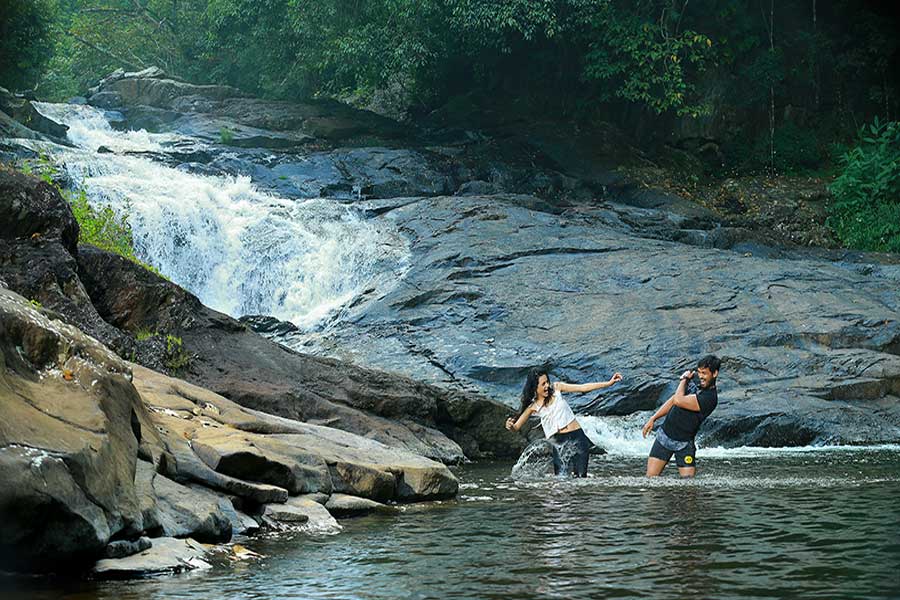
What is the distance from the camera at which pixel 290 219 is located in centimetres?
2328

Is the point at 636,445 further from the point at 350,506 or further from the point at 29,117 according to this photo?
the point at 29,117

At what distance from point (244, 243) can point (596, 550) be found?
16.7 meters

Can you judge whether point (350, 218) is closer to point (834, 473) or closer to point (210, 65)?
point (834, 473)

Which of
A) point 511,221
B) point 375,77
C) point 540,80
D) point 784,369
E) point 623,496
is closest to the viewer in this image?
point 623,496

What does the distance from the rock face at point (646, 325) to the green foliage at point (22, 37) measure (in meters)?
14.1

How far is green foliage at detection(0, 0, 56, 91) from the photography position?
28.2 metres

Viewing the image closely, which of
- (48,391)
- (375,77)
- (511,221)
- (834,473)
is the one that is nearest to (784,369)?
(834,473)

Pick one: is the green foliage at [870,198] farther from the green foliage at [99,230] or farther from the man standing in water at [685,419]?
the green foliage at [99,230]

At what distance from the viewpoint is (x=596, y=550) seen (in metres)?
6.57

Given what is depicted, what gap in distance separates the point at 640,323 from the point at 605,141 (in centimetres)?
1442

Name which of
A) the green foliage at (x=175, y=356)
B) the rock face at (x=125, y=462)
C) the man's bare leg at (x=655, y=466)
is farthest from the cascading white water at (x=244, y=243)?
the rock face at (x=125, y=462)

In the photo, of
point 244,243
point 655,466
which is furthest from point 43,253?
point 244,243

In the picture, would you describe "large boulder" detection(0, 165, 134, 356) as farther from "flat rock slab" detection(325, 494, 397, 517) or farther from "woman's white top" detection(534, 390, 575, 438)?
"woman's white top" detection(534, 390, 575, 438)

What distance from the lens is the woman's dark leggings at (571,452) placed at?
1111 cm
